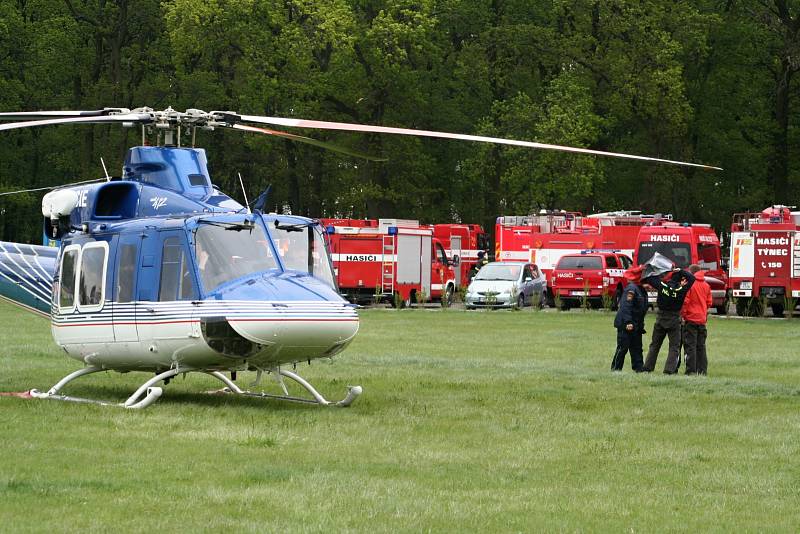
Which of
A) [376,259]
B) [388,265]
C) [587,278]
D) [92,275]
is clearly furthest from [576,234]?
[92,275]

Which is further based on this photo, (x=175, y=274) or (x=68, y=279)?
(x=68, y=279)

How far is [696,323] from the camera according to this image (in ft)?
63.6

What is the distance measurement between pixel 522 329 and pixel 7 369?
14285mm

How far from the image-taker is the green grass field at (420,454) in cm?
867

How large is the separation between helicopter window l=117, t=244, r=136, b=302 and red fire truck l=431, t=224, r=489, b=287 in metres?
33.3

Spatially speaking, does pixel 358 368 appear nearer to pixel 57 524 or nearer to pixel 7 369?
pixel 7 369

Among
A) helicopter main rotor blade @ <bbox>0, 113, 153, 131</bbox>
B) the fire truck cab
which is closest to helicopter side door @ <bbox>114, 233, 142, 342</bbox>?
helicopter main rotor blade @ <bbox>0, 113, 153, 131</bbox>

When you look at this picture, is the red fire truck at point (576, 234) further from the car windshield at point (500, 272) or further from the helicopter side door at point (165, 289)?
the helicopter side door at point (165, 289)

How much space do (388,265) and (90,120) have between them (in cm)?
2794

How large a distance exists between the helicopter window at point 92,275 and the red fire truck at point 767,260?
24196 mm

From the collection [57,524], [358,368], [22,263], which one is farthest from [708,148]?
[57,524]

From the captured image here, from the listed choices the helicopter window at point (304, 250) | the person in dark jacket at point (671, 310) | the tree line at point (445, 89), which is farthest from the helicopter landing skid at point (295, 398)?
the tree line at point (445, 89)

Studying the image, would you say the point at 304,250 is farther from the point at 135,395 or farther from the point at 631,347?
the point at 631,347

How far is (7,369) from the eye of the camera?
61.5ft
